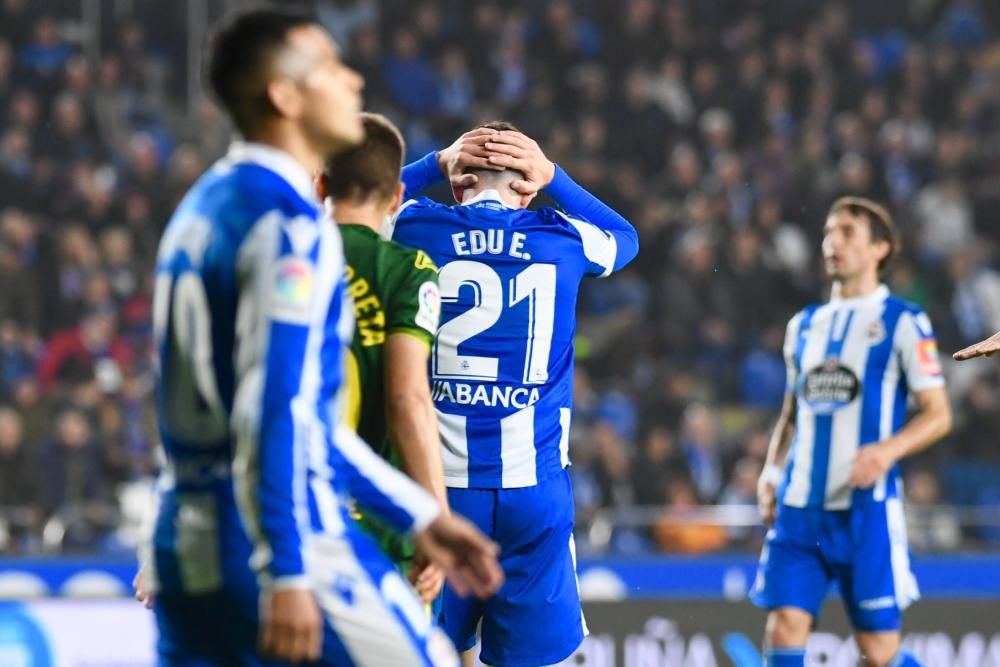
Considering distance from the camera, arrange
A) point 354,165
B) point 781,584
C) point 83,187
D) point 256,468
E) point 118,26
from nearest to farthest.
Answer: point 256,468, point 354,165, point 781,584, point 83,187, point 118,26

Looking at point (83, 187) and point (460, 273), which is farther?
point (83, 187)

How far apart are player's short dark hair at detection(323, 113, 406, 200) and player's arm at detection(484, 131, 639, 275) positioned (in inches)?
35.2

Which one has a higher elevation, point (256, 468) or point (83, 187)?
point (83, 187)

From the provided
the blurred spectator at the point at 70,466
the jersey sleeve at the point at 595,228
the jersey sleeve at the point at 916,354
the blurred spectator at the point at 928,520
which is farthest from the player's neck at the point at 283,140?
the blurred spectator at the point at 928,520

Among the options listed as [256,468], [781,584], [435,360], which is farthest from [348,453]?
[781,584]

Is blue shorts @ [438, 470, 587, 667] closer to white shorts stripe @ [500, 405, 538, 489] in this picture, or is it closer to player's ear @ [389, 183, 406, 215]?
white shorts stripe @ [500, 405, 538, 489]

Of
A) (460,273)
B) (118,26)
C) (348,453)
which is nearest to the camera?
(348,453)

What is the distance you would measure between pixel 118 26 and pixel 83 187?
2623mm

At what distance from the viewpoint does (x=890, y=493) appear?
6797mm

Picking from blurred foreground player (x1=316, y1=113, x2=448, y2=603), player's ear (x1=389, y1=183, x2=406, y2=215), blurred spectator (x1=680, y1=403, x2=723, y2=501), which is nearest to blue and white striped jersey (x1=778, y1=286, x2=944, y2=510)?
blurred foreground player (x1=316, y1=113, x2=448, y2=603)

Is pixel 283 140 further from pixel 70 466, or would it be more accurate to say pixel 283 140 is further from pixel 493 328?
pixel 70 466

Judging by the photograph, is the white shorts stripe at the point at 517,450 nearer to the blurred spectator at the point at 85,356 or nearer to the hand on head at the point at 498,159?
the hand on head at the point at 498,159

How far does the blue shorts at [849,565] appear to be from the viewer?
264 inches

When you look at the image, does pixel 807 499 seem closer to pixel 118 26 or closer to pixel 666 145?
pixel 666 145
